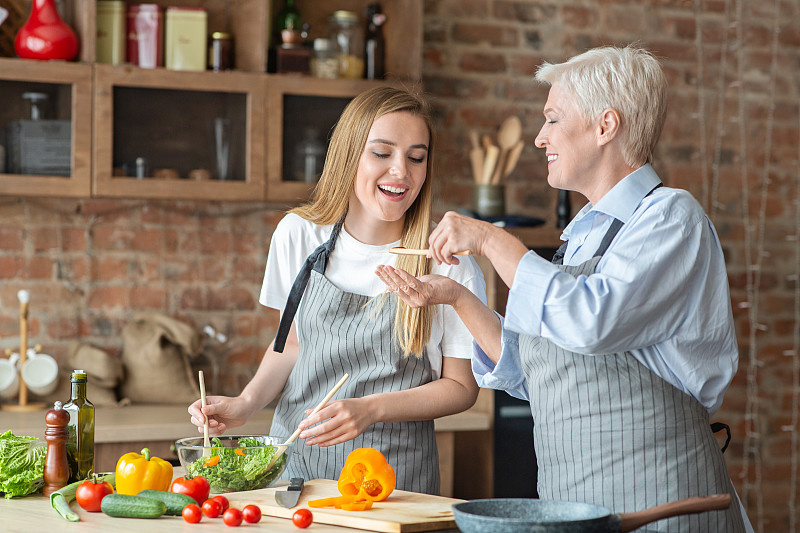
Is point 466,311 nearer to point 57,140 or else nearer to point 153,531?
point 153,531

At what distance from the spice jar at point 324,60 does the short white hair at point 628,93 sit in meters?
1.76

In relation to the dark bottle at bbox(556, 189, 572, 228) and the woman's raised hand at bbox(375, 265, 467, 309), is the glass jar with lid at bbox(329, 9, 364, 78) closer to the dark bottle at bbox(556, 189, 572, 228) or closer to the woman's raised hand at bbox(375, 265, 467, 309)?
the dark bottle at bbox(556, 189, 572, 228)

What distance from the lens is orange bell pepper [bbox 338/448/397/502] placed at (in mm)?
1624

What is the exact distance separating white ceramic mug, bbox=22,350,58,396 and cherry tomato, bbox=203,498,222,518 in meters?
1.89

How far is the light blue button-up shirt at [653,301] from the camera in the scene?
144cm

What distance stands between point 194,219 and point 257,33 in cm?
76

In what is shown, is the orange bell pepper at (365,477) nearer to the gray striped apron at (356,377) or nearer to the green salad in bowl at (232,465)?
the green salad in bowl at (232,465)

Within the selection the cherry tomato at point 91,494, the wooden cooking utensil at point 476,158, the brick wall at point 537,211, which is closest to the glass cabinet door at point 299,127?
the brick wall at point 537,211

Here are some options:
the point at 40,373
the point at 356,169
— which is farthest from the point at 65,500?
the point at 40,373

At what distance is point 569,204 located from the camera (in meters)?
3.58

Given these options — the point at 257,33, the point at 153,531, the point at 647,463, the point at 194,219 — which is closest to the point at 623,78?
the point at 647,463

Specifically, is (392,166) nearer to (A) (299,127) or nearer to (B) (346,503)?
(B) (346,503)

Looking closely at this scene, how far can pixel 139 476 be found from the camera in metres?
1.65

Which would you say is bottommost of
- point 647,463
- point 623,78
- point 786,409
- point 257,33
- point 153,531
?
point 786,409
